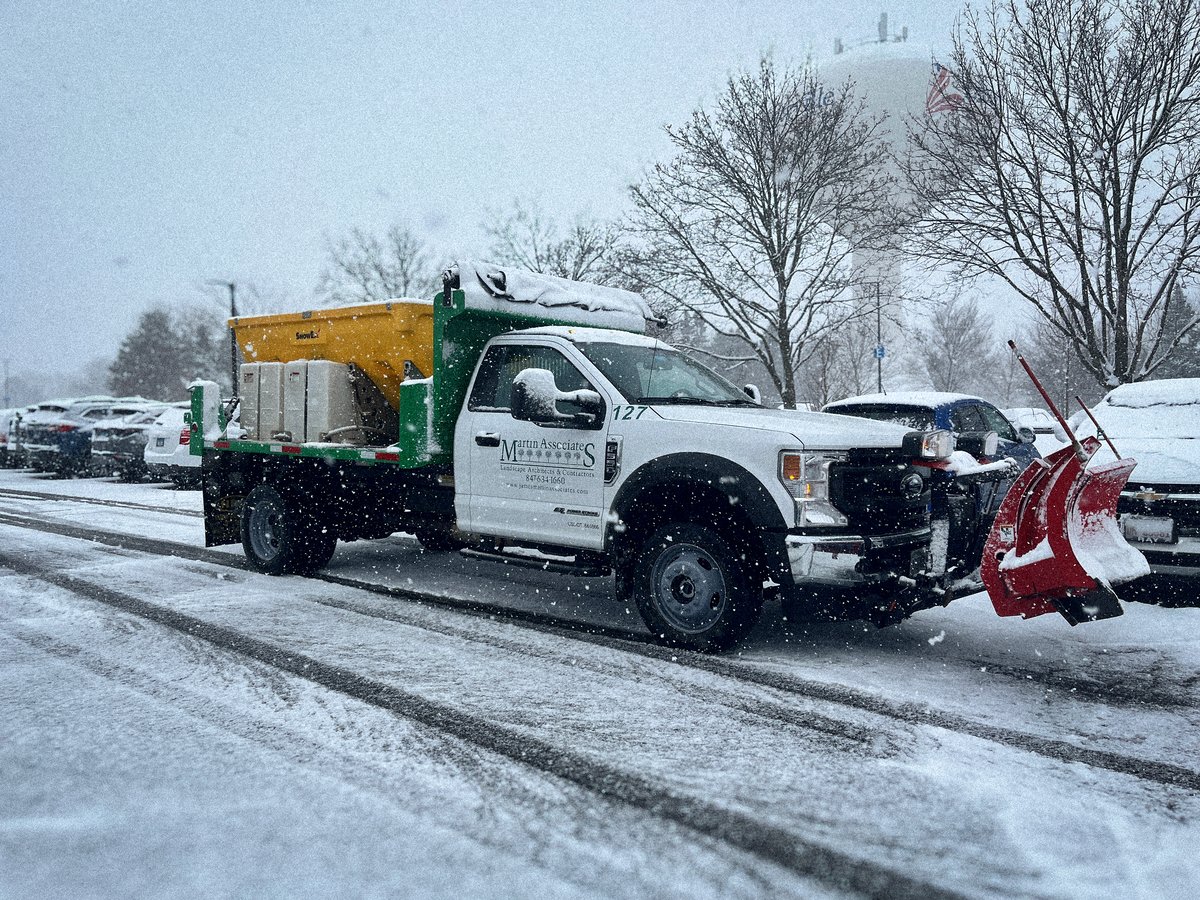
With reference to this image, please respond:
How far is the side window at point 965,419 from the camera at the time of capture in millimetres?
9117

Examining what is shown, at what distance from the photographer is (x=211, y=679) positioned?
15.8ft

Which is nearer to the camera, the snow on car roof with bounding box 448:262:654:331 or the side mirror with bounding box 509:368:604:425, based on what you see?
the side mirror with bounding box 509:368:604:425

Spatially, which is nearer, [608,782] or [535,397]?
[608,782]

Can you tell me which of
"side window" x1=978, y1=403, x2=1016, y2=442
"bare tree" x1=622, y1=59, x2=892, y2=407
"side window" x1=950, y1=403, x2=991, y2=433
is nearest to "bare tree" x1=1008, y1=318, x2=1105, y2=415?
"bare tree" x1=622, y1=59, x2=892, y2=407

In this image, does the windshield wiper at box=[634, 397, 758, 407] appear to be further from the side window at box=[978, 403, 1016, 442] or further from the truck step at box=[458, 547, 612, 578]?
the side window at box=[978, 403, 1016, 442]

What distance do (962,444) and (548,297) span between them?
3.54 m

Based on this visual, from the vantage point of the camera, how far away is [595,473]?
589cm

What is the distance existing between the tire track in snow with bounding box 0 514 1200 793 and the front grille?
95cm

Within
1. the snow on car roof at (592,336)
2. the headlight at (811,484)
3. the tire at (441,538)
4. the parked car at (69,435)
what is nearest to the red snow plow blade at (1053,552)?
the headlight at (811,484)

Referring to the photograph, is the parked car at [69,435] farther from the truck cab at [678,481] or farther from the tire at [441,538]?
the truck cab at [678,481]

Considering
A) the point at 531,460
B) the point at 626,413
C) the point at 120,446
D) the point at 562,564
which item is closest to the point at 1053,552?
the point at 626,413

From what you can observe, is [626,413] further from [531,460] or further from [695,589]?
[695,589]

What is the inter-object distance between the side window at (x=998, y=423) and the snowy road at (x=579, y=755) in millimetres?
3903

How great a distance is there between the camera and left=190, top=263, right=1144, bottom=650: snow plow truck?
5004 millimetres
